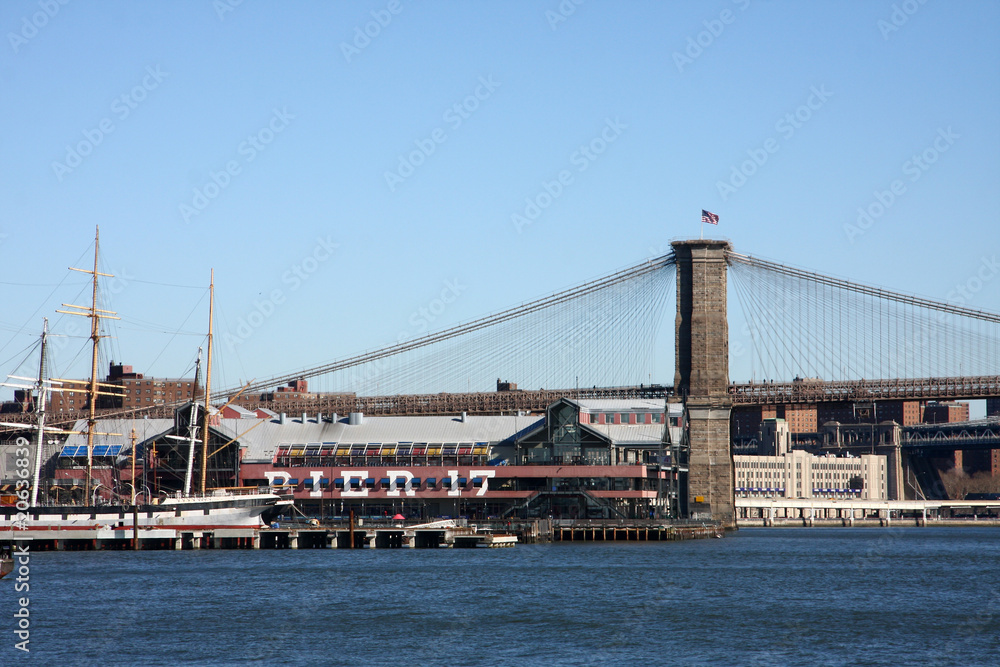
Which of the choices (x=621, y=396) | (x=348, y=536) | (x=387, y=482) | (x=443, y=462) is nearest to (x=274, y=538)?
(x=348, y=536)

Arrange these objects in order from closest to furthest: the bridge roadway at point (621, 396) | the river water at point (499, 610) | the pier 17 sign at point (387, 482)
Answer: the river water at point (499, 610), the pier 17 sign at point (387, 482), the bridge roadway at point (621, 396)

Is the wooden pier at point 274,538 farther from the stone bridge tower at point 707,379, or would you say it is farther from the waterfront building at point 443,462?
the stone bridge tower at point 707,379

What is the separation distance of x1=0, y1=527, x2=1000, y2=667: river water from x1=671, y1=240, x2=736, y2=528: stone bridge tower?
30.1 meters

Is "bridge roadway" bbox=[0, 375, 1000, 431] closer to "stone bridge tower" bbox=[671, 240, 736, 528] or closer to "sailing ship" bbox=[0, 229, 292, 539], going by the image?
"stone bridge tower" bbox=[671, 240, 736, 528]

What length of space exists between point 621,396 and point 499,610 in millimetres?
62590

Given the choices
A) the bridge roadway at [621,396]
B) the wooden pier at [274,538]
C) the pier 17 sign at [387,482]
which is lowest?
the wooden pier at [274,538]

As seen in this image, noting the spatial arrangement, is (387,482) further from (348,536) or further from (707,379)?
(707,379)

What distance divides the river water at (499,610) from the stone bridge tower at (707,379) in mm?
30054

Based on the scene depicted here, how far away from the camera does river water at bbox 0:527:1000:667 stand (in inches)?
1677

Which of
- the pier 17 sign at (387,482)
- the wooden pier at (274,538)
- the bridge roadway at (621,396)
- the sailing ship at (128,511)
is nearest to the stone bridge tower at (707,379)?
the bridge roadway at (621,396)

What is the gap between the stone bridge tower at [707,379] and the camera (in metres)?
108

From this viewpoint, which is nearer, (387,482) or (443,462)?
(387,482)

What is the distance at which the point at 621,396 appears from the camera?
113 m

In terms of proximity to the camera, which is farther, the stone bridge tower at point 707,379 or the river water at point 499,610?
the stone bridge tower at point 707,379
